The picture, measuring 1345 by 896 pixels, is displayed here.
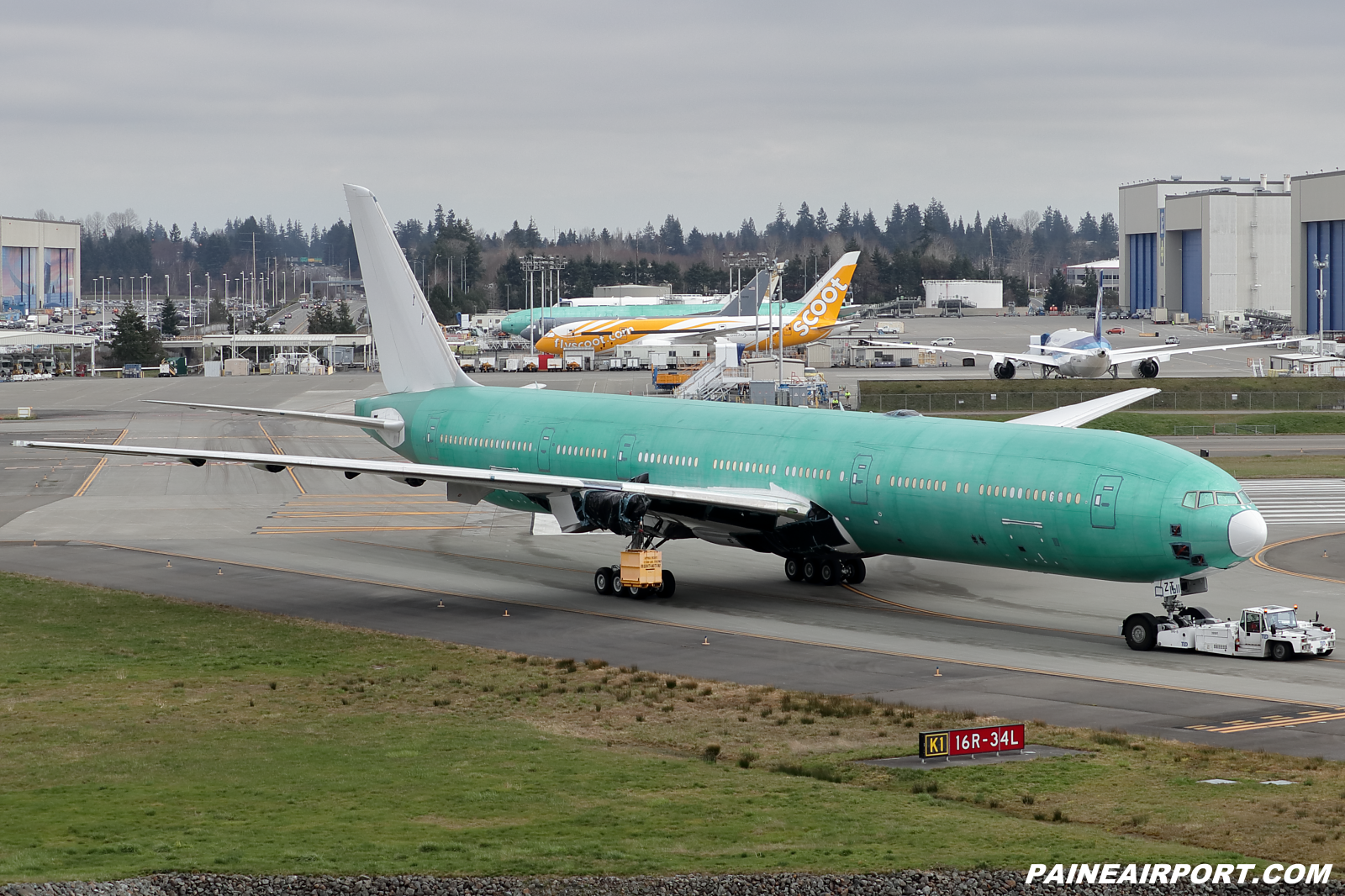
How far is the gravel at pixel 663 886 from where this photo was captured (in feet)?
63.0

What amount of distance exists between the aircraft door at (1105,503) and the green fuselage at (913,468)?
34 millimetres

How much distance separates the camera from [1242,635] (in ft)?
127

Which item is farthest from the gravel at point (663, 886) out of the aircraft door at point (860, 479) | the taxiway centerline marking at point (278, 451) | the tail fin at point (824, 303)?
the tail fin at point (824, 303)

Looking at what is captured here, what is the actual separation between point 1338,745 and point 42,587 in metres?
38.6

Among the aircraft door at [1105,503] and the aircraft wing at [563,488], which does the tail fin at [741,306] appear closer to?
the aircraft wing at [563,488]

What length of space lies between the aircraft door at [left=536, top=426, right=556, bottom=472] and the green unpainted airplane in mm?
68

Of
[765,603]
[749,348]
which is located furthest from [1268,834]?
[749,348]

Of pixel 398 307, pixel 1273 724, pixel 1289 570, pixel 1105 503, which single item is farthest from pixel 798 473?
pixel 398 307

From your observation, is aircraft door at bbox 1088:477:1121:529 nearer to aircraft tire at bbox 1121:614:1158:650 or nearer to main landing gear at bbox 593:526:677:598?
aircraft tire at bbox 1121:614:1158:650

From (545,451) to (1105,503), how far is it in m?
21.7

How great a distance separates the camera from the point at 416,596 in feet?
160

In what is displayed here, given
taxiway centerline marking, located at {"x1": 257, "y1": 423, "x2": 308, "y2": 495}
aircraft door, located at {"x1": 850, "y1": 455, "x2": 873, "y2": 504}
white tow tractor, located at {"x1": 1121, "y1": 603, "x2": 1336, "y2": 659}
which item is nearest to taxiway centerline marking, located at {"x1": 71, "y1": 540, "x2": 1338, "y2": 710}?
white tow tractor, located at {"x1": 1121, "y1": 603, "x2": 1336, "y2": 659}

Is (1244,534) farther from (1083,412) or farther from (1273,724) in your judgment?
(1083,412)

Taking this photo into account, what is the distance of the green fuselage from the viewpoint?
39656mm
